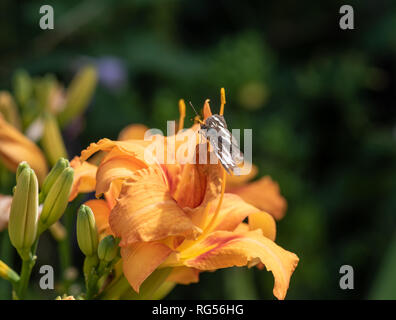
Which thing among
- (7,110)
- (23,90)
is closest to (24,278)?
(7,110)

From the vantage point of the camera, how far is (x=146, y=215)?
2.16 feet

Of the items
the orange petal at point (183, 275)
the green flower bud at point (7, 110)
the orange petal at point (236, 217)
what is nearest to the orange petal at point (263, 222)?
the orange petal at point (236, 217)

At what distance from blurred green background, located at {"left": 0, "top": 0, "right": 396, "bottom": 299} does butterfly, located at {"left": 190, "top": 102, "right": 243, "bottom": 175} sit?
767mm

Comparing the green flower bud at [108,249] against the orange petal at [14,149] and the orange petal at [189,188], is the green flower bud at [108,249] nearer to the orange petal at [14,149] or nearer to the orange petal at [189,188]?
the orange petal at [189,188]

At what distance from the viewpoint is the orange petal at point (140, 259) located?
66cm

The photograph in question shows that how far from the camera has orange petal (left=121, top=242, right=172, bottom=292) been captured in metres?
0.66

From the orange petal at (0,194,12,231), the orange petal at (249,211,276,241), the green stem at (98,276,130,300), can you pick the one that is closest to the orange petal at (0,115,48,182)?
the orange petal at (0,194,12,231)

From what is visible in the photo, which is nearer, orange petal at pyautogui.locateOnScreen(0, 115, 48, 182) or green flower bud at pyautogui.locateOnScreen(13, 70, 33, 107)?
orange petal at pyautogui.locateOnScreen(0, 115, 48, 182)

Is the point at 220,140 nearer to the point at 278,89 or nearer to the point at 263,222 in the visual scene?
the point at 263,222

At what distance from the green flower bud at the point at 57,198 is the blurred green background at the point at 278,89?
767mm

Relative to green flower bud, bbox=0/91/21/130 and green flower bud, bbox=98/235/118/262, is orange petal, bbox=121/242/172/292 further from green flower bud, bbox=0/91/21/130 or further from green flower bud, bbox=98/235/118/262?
green flower bud, bbox=0/91/21/130
